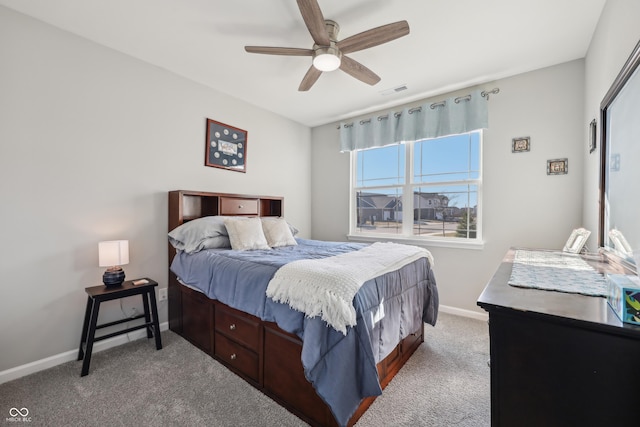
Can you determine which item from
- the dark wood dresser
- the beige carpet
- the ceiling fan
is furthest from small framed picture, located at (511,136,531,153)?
the dark wood dresser

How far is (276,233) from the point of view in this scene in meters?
2.88

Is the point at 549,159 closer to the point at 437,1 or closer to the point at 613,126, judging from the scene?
the point at 613,126

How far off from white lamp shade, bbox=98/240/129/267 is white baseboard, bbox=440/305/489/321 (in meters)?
3.39

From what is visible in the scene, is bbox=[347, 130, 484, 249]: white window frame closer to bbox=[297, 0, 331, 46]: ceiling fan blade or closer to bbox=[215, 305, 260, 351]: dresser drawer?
bbox=[297, 0, 331, 46]: ceiling fan blade

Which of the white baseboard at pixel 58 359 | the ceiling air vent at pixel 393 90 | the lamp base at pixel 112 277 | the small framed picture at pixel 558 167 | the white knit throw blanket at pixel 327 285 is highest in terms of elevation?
the ceiling air vent at pixel 393 90

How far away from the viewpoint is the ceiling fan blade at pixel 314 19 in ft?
4.99

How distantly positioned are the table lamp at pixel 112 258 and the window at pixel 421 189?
287 cm

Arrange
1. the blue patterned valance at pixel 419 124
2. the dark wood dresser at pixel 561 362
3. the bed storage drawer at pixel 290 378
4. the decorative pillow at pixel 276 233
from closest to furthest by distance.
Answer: the dark wood dresser at pixel 561 362
the bed storage drawer at pixel 290 378
the decorative pillow at pixel 276 233
the blue patterned valance at pixel 419 124

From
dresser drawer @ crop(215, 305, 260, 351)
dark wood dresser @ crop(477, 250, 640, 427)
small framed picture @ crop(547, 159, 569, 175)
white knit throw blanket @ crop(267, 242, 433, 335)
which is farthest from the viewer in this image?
small framed picture @ crop(547, 159, 569, 175)

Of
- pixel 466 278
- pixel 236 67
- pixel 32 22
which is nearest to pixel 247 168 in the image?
pixel 236 67

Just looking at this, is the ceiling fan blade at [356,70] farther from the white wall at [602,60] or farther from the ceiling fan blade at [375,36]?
the white wall at [602,60]

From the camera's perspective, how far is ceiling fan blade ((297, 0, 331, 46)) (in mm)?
1522

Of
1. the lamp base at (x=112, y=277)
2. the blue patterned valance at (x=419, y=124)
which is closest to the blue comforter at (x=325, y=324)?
the lamp base at (x=112, y=277)

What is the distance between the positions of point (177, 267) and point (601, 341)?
282 cm
